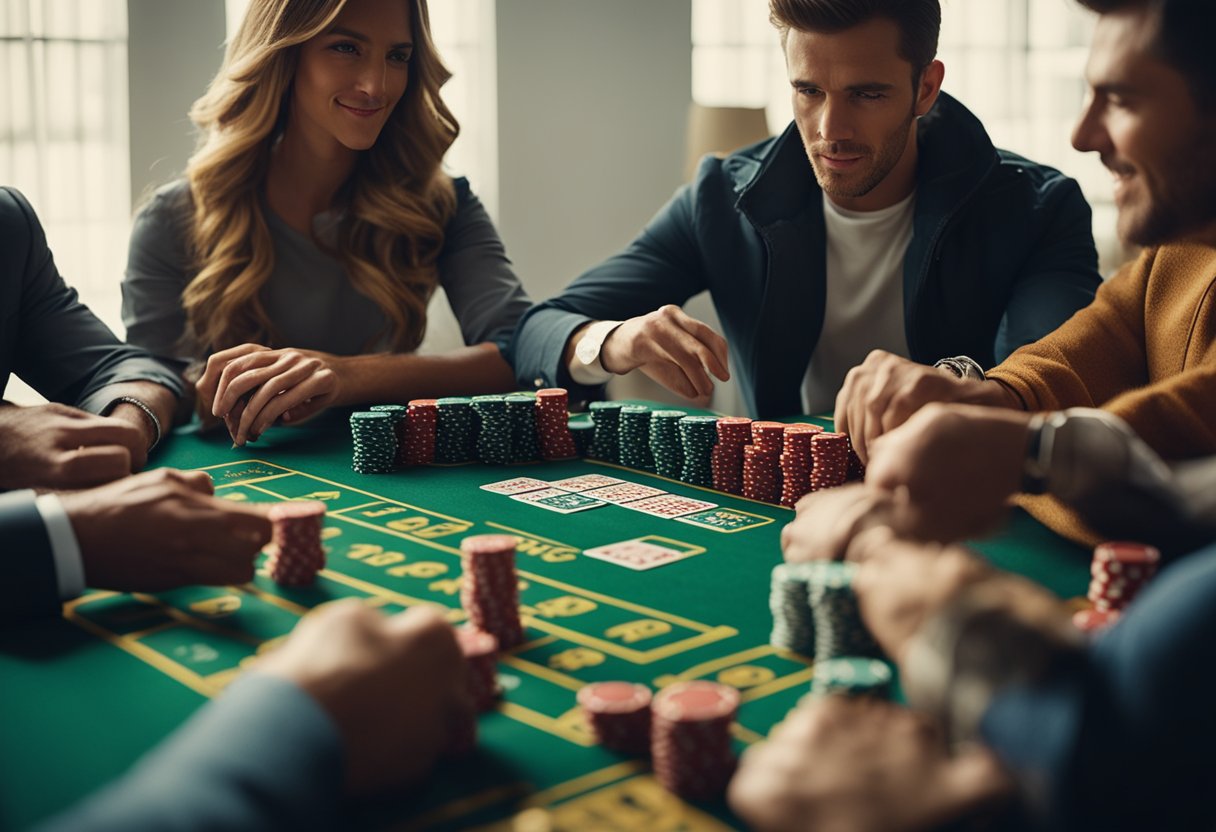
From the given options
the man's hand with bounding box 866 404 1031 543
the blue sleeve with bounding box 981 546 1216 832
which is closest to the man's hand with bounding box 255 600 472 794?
the blue sleeve with bounding box 981 546 1216 832

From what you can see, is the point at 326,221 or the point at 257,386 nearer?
the point at 257,386

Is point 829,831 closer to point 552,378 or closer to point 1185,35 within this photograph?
point 1185,35

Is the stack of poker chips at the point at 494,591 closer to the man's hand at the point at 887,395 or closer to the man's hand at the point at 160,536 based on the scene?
the man's hand at the point at 160,536

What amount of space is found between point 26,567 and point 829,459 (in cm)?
130

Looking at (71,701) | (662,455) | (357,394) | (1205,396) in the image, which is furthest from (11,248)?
(1205,396)

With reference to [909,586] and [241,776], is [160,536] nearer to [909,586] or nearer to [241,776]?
[241,776]

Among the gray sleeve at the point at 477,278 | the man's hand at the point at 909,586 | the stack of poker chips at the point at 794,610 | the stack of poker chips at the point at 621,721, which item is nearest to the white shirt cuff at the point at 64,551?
the stack of poker chips at the point at 621,721

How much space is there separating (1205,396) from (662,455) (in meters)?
0.98

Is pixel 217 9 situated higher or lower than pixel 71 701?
higher

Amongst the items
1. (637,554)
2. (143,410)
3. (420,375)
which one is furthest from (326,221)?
(637,554)

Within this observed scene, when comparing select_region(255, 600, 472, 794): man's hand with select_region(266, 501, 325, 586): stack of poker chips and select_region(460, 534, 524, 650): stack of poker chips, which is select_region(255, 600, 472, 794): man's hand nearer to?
select_region(460, 534, 524, 650): stack of poker chips

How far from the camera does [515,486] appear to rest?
2.35 m

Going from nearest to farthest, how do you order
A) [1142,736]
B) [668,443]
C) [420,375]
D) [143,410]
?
1. [1142,736]
2. [668,443]
3. [143,410]
4. [420,375]

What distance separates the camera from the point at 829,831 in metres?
0.92
